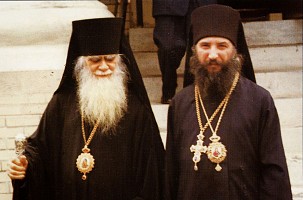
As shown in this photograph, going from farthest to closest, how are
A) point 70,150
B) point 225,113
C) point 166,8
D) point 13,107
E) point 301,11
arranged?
1. point 301,11
2. point 166,8
3. point 13,107
4. point 70,150
5. point 225,113

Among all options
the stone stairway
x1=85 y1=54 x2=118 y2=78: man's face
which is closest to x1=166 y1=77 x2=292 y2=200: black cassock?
x1=85 y1=54 x2=118 y2=78: man's face

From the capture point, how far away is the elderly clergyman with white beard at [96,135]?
3609 mm

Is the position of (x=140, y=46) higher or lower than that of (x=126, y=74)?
lower

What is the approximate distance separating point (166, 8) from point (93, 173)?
224 centimetres

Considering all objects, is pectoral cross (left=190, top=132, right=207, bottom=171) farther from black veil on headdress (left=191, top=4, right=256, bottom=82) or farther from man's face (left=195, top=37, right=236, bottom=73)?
black veil on headdress (left=191, top=4, right=256, bottom=82)

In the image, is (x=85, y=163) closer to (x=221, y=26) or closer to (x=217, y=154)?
(x=217, y=154)

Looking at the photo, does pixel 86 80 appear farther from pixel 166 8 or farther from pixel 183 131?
pixel 166 8

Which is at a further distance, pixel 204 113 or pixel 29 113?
pixel 29 113

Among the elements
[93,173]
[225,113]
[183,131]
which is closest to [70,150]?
[93,173]

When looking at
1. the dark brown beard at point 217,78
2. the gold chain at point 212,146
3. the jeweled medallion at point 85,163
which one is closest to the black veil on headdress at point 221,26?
the dark brown beard at point 217,78

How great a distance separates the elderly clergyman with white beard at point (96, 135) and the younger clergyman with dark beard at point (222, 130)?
0.23 metres

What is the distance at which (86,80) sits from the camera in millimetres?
3799

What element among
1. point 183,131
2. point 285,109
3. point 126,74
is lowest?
point 285,109

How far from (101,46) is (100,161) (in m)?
0.78
